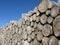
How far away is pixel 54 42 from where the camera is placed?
3.86 metres

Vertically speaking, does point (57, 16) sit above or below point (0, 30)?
below

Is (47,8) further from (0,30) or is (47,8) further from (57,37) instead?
(0,30)

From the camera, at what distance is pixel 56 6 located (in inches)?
155

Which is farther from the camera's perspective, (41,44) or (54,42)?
(41,44)

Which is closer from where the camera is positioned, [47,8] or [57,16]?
[57,16]

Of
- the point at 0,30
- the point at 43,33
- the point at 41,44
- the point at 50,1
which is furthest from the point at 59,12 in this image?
the point at 0,30

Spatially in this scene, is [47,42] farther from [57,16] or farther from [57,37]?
Result: [57,16]

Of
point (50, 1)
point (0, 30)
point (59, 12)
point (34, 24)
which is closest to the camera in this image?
point (59, 12)

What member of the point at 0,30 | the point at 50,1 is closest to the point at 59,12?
the point at 50,1

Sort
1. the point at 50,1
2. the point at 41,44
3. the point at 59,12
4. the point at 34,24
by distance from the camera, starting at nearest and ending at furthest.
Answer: the point at 59,12 → the point at 50,1 → the point at 41,44 → the point at 34,24

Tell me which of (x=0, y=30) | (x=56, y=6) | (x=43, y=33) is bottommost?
(x=43, y=33)

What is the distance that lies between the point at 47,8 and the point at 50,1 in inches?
7.1

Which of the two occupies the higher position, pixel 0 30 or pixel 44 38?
pixel 0 30

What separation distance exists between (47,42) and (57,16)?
694 millimetres
